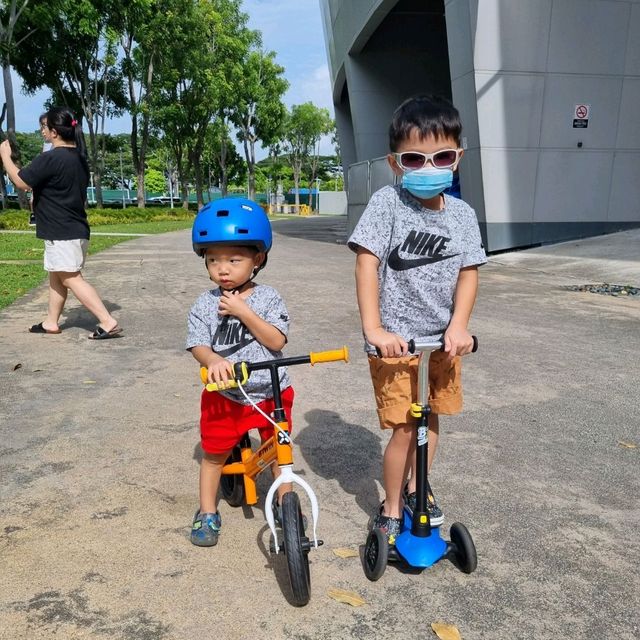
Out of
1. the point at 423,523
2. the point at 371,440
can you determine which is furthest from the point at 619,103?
the point at 423,523

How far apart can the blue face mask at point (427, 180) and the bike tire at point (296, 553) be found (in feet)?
3.93

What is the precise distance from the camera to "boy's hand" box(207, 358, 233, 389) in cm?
222

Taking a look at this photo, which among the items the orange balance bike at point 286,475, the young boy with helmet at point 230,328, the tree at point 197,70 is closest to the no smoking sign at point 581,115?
the young boy with helmet at point 230,328

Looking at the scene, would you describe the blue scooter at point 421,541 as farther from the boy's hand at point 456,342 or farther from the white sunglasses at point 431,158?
the white sunglasses at point 431,158

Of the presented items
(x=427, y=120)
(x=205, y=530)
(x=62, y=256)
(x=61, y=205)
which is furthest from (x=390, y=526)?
(x=61, y=205)

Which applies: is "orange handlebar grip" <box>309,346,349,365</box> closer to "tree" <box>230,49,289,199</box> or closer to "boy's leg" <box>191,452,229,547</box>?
"boy's leg" <box>191,452,229,547</box>

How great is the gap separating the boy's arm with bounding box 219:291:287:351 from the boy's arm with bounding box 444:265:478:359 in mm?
651

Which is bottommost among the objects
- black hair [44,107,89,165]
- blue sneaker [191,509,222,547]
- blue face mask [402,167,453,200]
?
blue sneaker [191,509,222,547]

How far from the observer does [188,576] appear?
2373 millimetres

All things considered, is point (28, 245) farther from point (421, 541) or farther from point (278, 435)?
point (421, 541)

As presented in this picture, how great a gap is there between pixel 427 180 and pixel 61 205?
4.55m

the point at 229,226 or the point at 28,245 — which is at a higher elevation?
the point at 229,226

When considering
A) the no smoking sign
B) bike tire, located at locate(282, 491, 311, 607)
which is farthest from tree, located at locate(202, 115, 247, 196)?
bike tire, located at locate(282, 491, 311, 607)

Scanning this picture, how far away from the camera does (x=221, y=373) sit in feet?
7.30
